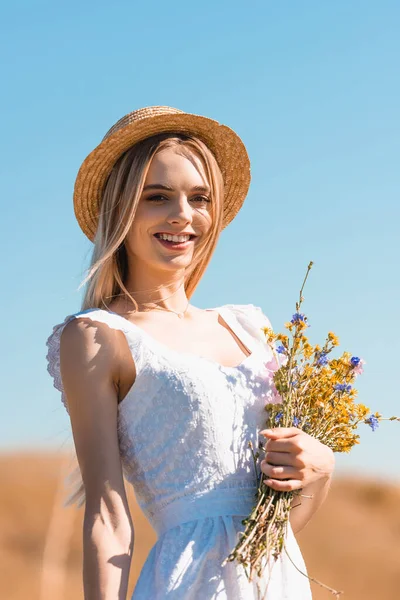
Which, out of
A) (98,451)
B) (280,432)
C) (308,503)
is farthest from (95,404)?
(308,503)

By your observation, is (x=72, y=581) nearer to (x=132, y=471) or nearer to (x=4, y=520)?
(x=4, y=520)

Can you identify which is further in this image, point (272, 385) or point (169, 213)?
point (169, 213)

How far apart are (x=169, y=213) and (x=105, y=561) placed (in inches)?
45.6

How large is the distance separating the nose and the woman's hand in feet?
2.66

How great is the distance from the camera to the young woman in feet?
7.82

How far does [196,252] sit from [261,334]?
0.39 metres

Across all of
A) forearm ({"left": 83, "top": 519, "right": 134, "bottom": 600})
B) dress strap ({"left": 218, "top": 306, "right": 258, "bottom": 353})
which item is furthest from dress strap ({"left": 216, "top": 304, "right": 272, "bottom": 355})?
forearm ({"left": 83, "top": 519, "right": 134, "bottom": 600})

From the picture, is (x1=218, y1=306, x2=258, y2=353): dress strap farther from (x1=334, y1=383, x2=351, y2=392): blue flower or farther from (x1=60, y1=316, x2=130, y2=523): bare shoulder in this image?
(x1=60, y1=316, x2=130, y2=523): bare shoulder

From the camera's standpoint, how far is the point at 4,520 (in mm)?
15477

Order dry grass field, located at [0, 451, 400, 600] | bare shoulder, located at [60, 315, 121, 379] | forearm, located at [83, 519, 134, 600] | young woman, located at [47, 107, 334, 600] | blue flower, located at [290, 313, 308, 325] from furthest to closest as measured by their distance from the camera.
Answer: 1. dry grass field, located at [0, 451, 400, 600]
2. blue flower, located at [290, 313, 308, 325]
3. bare shoulder, located at [60, 315, 121, 379]
4. young woman, located at [47, 107, 334, 600]
5. forearm, located at [83, 519, 134, 600]

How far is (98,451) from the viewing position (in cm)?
243

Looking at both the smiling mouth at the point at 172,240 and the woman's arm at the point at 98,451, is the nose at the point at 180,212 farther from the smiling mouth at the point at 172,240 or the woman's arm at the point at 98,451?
the woman's arm at the point at 98,451

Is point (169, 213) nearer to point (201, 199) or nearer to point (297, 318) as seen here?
point (201, 199)

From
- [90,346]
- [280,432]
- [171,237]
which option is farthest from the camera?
[171,237]
